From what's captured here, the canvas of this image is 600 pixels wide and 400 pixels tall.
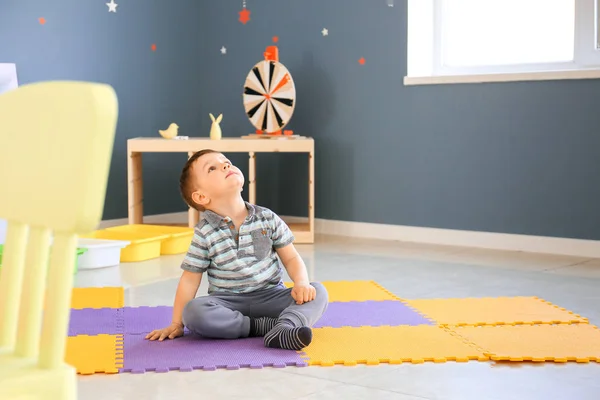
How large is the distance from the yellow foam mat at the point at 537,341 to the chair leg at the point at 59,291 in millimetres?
1290

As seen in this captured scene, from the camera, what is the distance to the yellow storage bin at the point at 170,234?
3.53 metres

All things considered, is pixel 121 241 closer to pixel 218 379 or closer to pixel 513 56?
pixel 218 379

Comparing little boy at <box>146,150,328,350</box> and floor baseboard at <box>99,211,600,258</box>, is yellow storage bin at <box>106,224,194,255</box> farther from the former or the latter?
little boy at <box>146,150,328,350</box>

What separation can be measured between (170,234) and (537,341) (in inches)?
73.1

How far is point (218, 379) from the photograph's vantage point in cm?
176

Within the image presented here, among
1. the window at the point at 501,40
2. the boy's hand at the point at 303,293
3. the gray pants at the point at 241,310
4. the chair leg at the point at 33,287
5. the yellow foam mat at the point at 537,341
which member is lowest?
the yellow foam mat at the point at 537,341

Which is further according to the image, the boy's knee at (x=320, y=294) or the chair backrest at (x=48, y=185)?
the boy's knee at (x=320, y=294)

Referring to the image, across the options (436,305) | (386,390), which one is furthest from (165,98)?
(386,390)

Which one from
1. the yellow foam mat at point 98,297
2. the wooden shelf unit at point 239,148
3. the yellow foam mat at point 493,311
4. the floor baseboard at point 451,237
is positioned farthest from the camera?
the wooden shelf unit at point 239,148

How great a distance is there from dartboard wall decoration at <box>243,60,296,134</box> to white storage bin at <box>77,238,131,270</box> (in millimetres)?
1115

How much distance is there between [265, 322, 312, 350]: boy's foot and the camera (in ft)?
6.27

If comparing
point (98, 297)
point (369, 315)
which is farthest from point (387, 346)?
point (98, 297)

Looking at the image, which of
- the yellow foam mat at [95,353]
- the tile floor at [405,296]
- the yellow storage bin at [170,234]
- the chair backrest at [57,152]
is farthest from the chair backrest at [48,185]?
the yellow storage bin at [170,234]

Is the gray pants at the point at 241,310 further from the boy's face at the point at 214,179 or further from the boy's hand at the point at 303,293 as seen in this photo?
the boy's face at the point at 214,179
